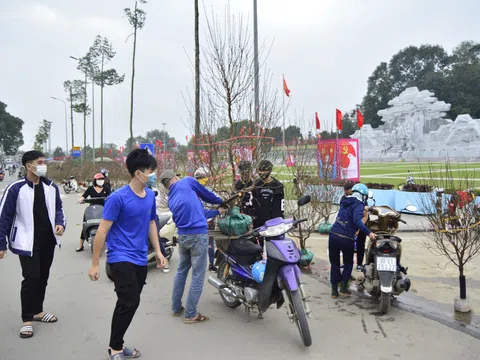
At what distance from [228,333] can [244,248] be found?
0.86m

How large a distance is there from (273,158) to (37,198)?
3.30 m

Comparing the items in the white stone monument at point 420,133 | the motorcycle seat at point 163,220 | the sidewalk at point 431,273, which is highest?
the white stone monument at point 420,133

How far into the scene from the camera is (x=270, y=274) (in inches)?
148

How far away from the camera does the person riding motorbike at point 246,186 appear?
4.88 meters

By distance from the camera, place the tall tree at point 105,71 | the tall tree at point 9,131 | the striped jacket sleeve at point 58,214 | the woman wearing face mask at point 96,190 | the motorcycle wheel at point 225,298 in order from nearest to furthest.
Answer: the striped jacket sleeve at point 58,214, the motorcycle wheel at point 225,298, the woman wearing face mask at point 96,190, the tall tree at point 105,71, the tall tree at point 9,131

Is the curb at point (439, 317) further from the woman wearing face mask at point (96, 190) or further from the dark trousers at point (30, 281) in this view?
the woman wearing face mask at point (96, 190)

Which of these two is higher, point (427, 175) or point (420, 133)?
point (420, 133)

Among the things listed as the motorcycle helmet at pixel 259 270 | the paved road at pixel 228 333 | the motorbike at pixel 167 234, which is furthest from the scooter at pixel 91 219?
the motorcycle helmet at pixel 259 270

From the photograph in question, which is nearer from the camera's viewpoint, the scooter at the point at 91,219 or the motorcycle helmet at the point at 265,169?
the motorcycle helmet at the point at 265,169

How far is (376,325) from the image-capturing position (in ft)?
13.2

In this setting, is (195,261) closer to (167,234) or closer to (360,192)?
(360,192)

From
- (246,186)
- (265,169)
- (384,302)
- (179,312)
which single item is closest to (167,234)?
(246,186)

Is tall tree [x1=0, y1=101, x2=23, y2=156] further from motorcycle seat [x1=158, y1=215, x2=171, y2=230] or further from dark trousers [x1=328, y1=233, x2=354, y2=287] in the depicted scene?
dark trousers [x1=328, y1=233, x2=354, y2=287]

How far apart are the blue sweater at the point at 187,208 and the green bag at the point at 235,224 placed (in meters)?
0.32
